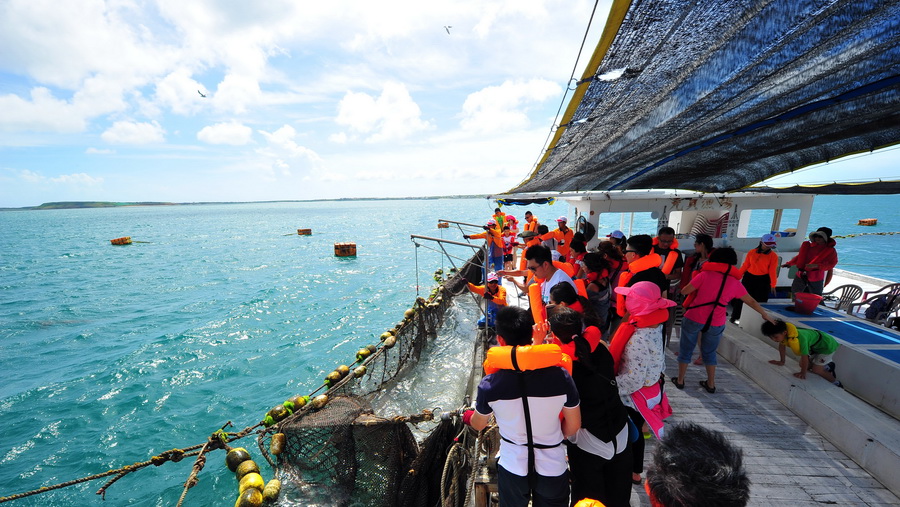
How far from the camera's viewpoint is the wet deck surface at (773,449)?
2916 millimetres

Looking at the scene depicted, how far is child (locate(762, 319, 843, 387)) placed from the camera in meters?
3.88

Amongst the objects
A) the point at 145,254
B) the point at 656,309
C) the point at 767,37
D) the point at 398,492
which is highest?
the point at 767,37

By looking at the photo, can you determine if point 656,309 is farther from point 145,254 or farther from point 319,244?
point 145,254

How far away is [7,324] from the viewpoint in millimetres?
15883

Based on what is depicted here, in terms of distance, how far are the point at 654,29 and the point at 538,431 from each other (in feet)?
8.40

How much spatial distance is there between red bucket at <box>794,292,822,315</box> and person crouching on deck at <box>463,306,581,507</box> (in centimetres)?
591

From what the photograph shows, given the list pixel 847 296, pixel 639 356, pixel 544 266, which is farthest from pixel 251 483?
pixel 847 296

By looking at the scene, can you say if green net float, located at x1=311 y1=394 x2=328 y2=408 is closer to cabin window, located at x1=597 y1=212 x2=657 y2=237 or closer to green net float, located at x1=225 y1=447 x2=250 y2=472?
green net float, located at x1=225 y1=447 x2=250 y2=472

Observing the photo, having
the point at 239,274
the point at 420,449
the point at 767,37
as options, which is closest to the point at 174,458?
the point at 420,449

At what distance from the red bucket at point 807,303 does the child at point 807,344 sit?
6.24 ft

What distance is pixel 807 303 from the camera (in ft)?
18.1

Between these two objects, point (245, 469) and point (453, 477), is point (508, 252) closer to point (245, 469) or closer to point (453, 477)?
point (245, 469)

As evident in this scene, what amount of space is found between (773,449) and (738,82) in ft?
11.5

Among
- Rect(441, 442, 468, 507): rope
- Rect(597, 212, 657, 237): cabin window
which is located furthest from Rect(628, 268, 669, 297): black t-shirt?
Rect(597, 212, 657, 237): cabin window
